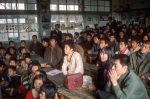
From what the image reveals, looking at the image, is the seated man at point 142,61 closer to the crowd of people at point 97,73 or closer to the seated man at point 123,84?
the crowd of people at point 97,73

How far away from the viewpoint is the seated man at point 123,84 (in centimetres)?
296

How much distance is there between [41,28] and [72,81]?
724 cm

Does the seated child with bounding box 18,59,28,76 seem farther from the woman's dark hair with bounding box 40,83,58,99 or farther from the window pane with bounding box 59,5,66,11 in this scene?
the window pane with bounding box 59,5,66,11

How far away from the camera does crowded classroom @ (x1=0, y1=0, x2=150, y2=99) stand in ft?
10.8

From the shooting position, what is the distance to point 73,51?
488 cm

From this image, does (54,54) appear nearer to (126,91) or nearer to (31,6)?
(126,91)

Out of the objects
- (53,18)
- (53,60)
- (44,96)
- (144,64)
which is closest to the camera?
(44,96)

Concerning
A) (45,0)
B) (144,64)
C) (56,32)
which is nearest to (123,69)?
(144,64)

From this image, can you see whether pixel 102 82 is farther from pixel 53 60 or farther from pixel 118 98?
pixel 53 60

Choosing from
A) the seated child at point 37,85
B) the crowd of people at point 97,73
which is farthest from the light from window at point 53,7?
the seated child at point 37,85

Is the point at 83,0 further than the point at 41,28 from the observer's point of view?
Yes

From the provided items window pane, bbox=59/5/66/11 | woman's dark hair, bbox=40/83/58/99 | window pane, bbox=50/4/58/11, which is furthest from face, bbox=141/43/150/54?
window pane, bbox=59/5/66/11

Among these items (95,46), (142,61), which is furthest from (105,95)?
(95,46)

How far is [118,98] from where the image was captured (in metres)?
2.96
